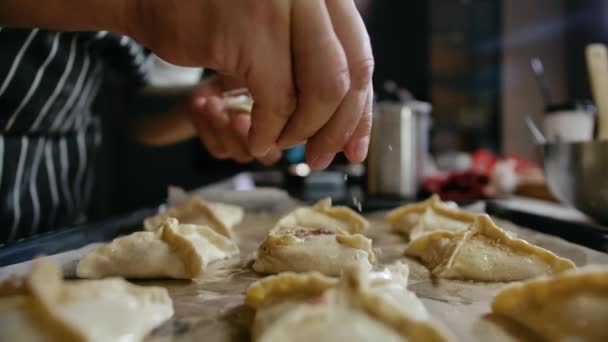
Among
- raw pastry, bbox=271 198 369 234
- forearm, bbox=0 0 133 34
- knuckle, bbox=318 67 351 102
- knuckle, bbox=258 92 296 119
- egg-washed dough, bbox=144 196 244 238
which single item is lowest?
raw pastry, bbox=271 198 369 234

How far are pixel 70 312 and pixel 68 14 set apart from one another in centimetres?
69

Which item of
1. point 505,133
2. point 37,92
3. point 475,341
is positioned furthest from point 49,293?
point 505,133

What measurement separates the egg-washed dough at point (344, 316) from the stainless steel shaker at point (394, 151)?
1.84 meters

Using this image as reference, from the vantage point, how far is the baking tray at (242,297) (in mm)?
842

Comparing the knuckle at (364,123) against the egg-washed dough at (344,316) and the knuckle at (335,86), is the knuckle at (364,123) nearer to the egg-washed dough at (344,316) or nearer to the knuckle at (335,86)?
the knuckle at (335,86)

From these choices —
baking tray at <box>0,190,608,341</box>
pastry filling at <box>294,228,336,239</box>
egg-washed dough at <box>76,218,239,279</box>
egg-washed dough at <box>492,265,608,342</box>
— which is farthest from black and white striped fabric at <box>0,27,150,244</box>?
egg-washed dough at <box>492,265,608,342</box>

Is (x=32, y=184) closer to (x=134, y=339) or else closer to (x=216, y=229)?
(x=216, y=229)


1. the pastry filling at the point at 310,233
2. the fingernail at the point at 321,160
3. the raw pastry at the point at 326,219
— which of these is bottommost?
the raw pastry at the point at 326,219

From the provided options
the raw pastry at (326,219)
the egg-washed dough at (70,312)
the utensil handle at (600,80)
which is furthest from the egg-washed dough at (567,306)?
the utensil handle at (600,80)

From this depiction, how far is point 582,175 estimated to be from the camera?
1678mm

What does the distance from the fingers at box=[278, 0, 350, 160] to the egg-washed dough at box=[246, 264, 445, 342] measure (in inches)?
14.2

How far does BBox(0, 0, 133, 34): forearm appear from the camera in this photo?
1003 mm

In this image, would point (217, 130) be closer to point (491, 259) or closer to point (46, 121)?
point (46, 121)

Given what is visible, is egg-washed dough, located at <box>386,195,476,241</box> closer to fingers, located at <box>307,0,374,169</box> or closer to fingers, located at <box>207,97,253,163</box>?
fingers, located at <box>307,0,374,169</box>
